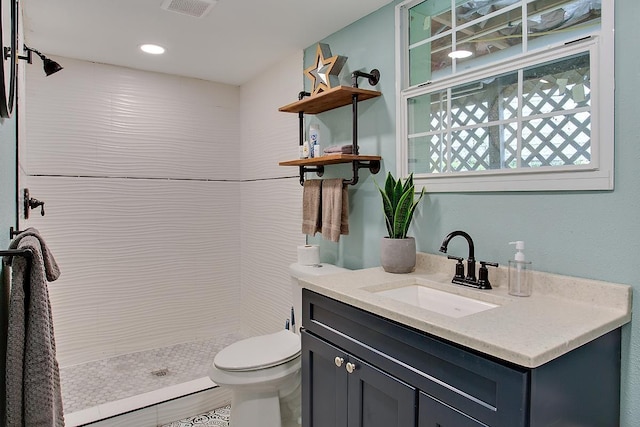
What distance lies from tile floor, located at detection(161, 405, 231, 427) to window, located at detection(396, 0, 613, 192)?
170 centimetres

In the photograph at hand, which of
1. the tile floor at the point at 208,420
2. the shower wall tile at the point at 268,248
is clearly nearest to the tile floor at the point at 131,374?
the tile floor at the point at 208,420

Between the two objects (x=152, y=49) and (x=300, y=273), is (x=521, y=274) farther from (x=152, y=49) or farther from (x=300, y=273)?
(x=152, y=49)

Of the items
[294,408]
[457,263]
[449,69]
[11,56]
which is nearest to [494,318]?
[457,263]

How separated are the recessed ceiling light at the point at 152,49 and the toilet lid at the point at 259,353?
1.84 meters

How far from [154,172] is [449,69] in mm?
2250

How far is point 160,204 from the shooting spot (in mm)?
3104

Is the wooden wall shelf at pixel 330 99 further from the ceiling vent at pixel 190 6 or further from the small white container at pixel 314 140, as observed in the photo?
the ceiling vent at pixel 190 6

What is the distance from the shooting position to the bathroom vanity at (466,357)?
94cm


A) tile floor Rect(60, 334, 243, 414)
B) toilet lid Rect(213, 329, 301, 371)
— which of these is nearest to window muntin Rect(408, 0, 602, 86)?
toilet lid Rect(213, 329, 301, 371)

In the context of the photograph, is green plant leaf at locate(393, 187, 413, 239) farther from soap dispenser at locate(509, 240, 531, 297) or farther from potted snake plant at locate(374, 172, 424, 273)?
soap dispenser at locate(509, 240, 531, 297)

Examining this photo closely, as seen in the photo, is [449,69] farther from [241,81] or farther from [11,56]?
[241,81]

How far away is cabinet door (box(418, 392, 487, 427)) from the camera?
1009 mm

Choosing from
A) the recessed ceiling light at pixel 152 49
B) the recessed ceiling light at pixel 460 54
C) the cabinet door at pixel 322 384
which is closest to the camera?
the cabinet door at pixel 322 384

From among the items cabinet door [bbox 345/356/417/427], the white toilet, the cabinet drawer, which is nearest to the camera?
the cabinet drawer
